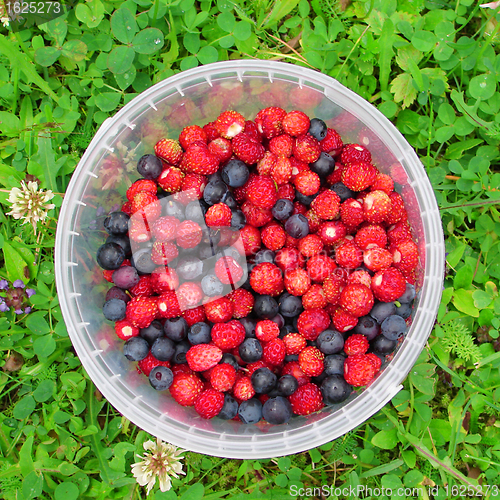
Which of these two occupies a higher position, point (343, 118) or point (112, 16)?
point (112, 16)

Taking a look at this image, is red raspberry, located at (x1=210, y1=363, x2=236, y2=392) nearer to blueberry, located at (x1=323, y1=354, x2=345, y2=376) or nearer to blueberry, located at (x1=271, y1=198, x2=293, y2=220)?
blueberry, located at (x1=323, y1=354, x2=345, y2=376)

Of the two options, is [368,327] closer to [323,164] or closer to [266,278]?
[266,278]

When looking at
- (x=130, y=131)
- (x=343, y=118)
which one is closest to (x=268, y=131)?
(x=343, y=118)

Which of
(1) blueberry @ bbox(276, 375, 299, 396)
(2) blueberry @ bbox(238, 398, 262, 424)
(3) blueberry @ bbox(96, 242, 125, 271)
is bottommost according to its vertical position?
(2) blueberry @ bbox(238, 398, 262, 424)

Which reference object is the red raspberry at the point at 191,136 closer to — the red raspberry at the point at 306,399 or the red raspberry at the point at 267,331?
the red raspberry at the point at 267,331

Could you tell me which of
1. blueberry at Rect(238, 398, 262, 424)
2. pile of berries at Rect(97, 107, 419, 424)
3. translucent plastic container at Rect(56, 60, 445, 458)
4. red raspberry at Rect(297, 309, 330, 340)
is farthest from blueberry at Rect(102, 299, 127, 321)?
red raspberry at Rect(297, 309, 330, 340)

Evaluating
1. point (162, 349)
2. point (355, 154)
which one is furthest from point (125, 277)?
point (355, 154)

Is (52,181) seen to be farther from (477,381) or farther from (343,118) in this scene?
(477,381)
